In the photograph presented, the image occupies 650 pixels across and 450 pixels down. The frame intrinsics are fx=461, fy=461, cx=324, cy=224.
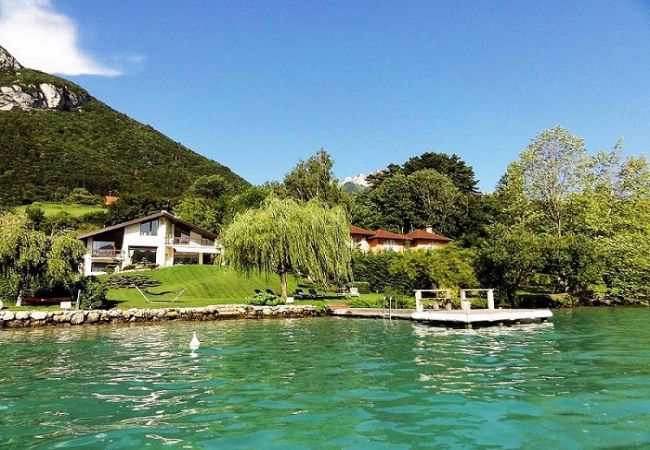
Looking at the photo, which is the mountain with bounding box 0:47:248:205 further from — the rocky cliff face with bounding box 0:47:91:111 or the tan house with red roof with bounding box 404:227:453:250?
the tan house with red roof with bounding box 404:227:453:250

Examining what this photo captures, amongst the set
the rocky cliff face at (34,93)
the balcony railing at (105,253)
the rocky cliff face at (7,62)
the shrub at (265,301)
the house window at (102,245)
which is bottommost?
the shrub at (265,301)

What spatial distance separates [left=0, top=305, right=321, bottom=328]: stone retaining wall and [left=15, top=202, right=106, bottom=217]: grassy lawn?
5478 centimetres

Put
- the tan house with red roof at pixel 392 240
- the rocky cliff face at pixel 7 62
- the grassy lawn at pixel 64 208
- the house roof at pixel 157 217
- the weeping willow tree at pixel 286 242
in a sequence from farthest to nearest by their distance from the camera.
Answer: the rocky cliff face at pixel 7 62, the grassy lawn at pixel 64 208, the tan house with red roof at pixel 392 240, the house roof at pixel 157 217, the weeping willow tree at pixel 286 242

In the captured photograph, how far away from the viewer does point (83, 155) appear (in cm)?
10544

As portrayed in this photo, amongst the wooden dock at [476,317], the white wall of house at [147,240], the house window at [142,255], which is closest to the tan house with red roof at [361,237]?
the white wall of house at [147,240]

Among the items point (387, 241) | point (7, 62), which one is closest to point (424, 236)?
point (387, 241)

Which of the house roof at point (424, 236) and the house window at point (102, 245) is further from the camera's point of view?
the house roof at point (424, 236)

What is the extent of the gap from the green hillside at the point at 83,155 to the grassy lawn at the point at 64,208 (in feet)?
13.7

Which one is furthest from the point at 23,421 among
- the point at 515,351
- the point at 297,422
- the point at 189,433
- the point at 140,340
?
the point at 515,351

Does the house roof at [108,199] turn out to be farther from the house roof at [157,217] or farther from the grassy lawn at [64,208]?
the house roof at [157,217]

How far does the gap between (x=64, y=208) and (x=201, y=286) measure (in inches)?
2039

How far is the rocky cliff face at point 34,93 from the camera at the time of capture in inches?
5133

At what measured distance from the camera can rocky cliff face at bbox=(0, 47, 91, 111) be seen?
13039 centimetres

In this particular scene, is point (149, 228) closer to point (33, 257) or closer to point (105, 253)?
point (105, 253)
